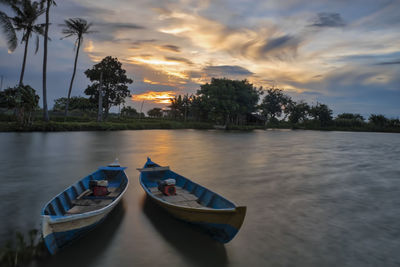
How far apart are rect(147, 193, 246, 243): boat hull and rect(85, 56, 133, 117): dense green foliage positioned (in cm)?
4299

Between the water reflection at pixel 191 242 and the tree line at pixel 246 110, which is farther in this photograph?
the tree line at pixel 246 110

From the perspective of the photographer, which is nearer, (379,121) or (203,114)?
(203,114)

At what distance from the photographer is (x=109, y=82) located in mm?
44844

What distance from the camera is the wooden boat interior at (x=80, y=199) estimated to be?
462 cm

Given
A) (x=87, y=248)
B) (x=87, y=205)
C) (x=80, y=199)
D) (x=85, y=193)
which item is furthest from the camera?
(x=85, y=193)

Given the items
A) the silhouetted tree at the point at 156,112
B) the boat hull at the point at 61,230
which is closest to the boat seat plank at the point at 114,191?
the boat hull at the point at 61,230

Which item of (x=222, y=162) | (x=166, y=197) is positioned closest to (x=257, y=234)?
(x=166, y=197)

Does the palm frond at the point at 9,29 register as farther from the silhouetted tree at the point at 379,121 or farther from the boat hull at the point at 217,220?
the silhouetted tree at the point at 379,121

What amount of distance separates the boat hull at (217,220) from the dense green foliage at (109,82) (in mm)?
42993

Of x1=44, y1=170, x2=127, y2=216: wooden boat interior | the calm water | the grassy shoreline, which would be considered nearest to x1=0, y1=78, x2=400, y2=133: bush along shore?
the grassy shoreline

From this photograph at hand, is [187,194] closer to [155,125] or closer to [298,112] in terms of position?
[155,125]

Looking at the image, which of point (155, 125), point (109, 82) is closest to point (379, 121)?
point (155, 125)

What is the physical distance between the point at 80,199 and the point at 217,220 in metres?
3.26

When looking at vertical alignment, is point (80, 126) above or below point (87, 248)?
above
